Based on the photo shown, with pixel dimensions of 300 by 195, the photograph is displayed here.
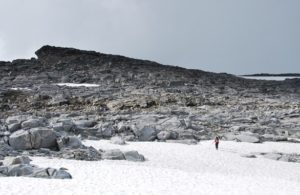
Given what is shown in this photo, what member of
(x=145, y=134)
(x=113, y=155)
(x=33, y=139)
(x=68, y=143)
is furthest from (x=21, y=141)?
(x=145, y=134)

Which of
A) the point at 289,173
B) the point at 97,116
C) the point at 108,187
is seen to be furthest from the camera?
the point at 97,116

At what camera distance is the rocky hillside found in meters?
40.8

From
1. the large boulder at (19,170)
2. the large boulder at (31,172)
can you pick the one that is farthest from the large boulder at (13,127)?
the large boulder at (19,170)

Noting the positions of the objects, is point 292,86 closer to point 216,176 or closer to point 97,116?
point 97,116

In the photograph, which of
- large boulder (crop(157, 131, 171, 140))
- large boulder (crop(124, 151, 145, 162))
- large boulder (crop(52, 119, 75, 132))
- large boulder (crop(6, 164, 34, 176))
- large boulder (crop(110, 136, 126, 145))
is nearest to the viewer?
large boulder (crop(6, 164, 34, 176))

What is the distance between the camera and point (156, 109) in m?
53.9

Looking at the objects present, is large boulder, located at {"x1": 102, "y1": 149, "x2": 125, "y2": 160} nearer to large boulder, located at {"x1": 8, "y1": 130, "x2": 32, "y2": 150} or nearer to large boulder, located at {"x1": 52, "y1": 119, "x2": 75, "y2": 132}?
large boulder, located at {"x1": 8, "y1": 130, "x2": 32, "y2": 150}

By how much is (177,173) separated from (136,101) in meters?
31.0

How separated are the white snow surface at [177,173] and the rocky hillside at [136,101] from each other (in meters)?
3.32

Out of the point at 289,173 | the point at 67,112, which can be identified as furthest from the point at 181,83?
the point at 289,173

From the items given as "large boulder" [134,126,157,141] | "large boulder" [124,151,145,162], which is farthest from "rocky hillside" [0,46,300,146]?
"large boulder" [124,151,145,162]

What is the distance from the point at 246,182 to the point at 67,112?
30913 mm

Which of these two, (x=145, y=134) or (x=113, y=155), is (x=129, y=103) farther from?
(x=113, y=155)

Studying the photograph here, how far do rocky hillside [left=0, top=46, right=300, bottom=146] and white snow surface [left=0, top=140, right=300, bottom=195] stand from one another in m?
3.32
